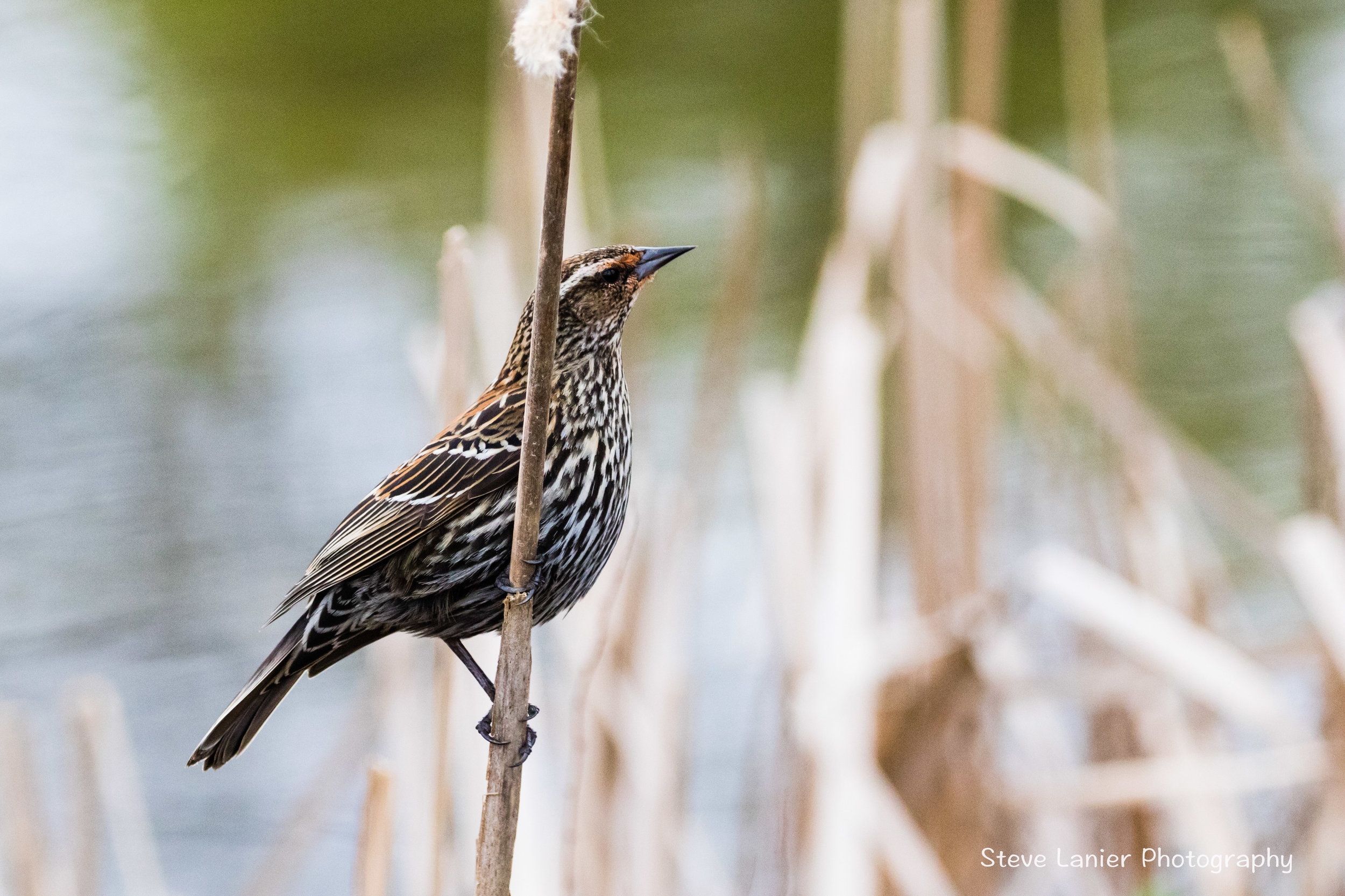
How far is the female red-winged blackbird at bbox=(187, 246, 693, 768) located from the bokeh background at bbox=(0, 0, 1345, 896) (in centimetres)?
44

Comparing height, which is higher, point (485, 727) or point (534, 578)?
point (534, 578)

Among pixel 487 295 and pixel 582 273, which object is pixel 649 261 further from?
pixel 487 295

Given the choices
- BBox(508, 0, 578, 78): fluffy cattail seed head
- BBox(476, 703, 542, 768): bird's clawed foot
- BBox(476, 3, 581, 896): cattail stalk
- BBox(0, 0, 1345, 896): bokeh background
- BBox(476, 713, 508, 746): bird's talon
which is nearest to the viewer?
BBox(508, 0, 578, 78): fluffy cattail seed head

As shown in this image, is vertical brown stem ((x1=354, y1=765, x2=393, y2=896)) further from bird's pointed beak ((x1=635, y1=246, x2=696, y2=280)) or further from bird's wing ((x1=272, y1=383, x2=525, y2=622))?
bird's pointed beak ((x1=635, y1=246, x2=696, y2=280))

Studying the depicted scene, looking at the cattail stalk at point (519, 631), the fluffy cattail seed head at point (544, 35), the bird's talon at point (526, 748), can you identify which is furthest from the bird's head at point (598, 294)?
the fluffy cattail seed head at point (544, 35)

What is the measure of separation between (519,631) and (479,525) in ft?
1.50

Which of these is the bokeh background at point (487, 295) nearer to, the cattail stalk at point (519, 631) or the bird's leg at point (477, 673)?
the bird's leg at point (477, 673)

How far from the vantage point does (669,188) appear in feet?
22.9

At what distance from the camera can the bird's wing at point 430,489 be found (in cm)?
221

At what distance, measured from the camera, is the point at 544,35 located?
4.18 ft

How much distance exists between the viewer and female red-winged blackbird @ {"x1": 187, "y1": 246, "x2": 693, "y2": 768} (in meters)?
2.17

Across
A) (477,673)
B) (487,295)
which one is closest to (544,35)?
(477,673)

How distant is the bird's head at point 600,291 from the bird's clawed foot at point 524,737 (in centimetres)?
58

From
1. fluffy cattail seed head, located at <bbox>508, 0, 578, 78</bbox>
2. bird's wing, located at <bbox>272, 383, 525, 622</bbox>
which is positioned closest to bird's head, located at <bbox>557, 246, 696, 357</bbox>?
bird's wing, located at <bbox>272, 383, 525, 622</bbox>
